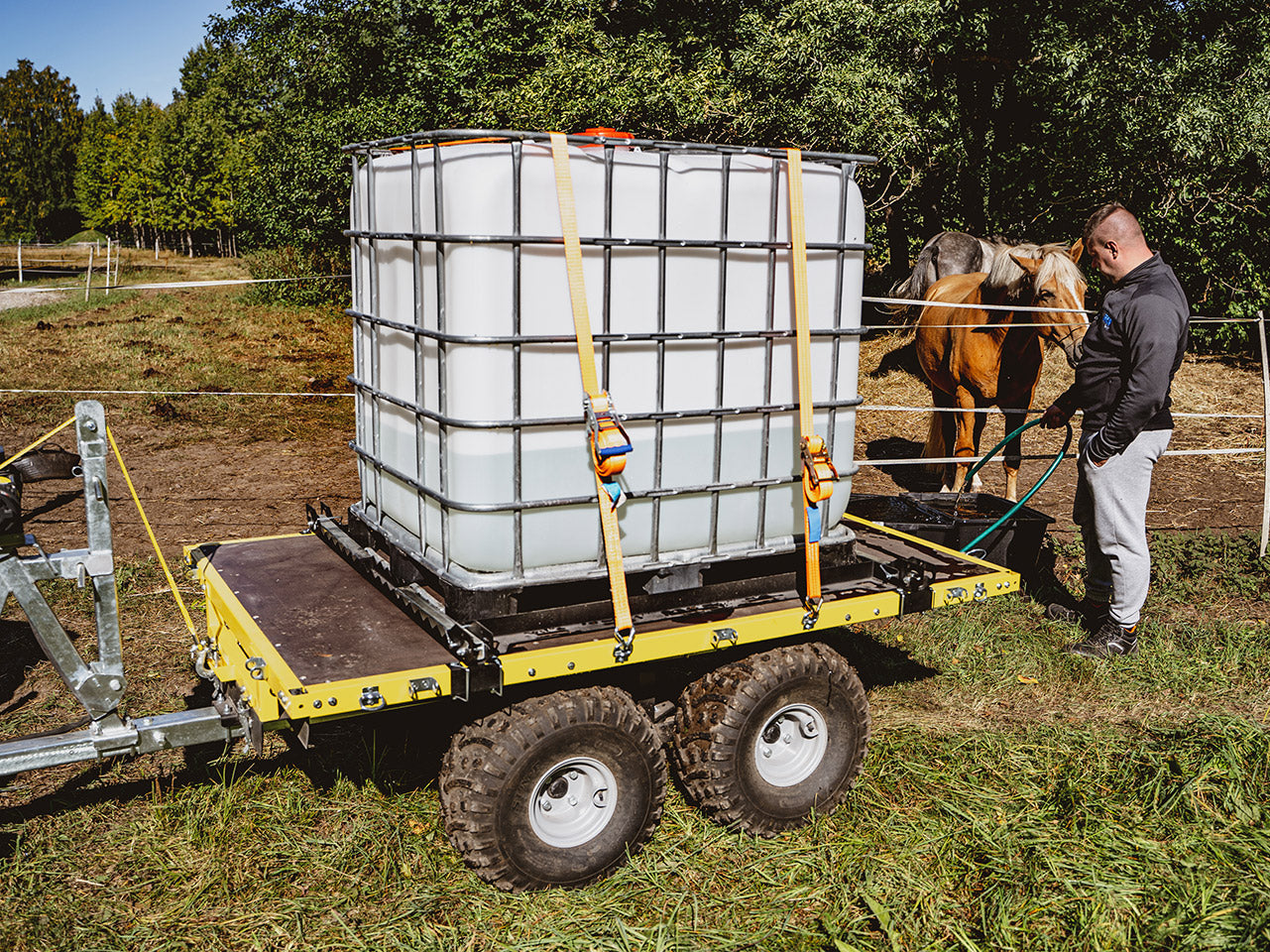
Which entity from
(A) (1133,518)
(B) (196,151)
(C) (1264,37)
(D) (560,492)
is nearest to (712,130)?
(C) (1264,37)

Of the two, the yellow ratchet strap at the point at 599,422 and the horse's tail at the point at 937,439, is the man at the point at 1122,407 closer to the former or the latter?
the yellow ratchet strap at the point at 599,422

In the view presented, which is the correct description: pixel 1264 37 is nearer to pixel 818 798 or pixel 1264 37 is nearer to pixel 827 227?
pixel 827 227

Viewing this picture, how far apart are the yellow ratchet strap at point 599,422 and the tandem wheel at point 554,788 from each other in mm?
299

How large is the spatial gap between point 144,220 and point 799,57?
158ft

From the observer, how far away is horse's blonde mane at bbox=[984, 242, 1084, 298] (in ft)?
23.3

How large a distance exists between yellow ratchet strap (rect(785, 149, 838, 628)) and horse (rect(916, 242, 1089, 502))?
352cm

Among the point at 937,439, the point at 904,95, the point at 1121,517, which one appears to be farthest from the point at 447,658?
the point at 904,95

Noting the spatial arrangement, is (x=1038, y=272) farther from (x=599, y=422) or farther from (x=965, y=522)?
(x=599, y=422)

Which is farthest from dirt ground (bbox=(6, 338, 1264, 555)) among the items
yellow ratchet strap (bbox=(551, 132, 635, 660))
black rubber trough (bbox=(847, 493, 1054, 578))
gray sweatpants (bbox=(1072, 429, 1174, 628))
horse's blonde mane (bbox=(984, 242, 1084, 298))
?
yellow ratchet strap (bbox=(551, 132, 635, 660))

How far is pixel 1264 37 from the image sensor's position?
13.5 metres

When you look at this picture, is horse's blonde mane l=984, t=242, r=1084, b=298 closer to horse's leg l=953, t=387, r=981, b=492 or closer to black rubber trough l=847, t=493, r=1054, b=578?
horse's leg l=953, t=387, r=981, b=492

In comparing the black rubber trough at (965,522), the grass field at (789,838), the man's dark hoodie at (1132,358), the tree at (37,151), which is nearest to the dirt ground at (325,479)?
the black rubber trough at (965,522)

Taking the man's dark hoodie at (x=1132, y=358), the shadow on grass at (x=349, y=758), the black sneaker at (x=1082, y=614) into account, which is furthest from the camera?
the black sneaker at (x=1082, y=614)

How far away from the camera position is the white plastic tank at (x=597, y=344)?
3240 mm
